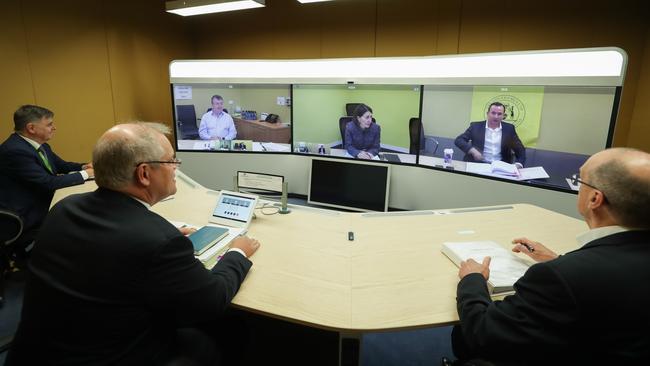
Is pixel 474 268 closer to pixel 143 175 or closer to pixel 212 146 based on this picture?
pixel 143 175

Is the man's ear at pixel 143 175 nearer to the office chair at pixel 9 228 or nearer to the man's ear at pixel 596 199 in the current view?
the man's ear at pixel 596 199

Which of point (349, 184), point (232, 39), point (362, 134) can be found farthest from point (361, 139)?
point (232, 39)

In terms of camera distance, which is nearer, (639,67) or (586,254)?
(586,254)

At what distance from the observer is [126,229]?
1.01m

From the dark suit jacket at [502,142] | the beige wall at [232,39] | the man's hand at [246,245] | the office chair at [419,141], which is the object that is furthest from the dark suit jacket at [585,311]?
the beige wall at [232,39]

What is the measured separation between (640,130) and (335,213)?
3.33 m

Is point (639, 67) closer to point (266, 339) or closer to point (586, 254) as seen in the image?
point (586, 254)

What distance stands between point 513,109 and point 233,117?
315cm

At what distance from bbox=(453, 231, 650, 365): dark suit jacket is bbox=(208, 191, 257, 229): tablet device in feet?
4.44

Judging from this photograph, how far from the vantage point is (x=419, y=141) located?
145 inches

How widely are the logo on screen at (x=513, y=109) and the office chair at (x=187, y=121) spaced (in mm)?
3466

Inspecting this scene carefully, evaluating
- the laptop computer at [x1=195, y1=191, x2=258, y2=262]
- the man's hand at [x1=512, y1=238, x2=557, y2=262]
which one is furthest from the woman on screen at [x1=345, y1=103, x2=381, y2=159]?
the man's hand at [x1=512, y1=238, x2=557, y2=262]

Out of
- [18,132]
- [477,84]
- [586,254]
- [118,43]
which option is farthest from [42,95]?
[586,254]

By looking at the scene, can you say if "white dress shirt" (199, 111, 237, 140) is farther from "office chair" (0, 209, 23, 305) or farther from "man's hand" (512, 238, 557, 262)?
"man's hand" (512, 238, 557, 262)
